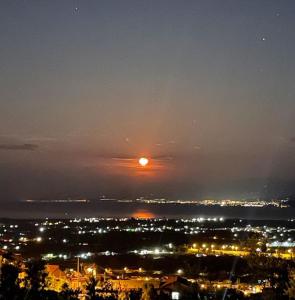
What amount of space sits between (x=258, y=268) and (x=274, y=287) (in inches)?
180

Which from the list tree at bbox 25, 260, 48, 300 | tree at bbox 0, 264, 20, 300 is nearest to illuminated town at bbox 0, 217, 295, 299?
tree at bbox 25, 260, 48, 300

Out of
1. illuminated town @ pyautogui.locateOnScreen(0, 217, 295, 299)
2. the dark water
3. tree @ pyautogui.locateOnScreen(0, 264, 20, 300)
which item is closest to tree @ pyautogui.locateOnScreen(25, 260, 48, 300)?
tree @ pyautogui.locateOnScreen(0, 264, 20, 300)

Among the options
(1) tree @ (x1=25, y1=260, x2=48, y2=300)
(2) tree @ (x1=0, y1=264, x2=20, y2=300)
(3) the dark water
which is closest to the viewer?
(2) tree @ (x1=0, y1=264, x2=20, y2=300)

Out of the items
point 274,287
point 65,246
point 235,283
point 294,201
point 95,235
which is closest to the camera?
point 274,287

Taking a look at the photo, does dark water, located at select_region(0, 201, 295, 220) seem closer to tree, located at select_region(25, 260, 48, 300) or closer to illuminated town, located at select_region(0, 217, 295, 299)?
illuminated town, located at select_region(0, 217, 295, 299)

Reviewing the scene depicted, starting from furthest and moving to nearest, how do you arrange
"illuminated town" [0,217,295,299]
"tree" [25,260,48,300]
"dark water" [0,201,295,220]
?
"dark water" [0,201,295,220] < "illuminated town" [0,217,295,299] < "tree" [25,260,48,300]

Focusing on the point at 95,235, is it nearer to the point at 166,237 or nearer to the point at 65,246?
the point at 166,237

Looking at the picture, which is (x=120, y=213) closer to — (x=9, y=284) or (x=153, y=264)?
(x=153, y=264)

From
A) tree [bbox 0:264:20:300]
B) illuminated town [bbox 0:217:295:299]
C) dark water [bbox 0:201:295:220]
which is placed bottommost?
tree [bbox 0:264:20:300]

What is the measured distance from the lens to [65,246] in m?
44.0

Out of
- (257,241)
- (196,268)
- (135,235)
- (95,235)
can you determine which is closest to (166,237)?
(135,235)

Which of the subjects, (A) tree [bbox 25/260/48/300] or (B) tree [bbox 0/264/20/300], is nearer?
(B) tree [bbox 0/264/20/300]

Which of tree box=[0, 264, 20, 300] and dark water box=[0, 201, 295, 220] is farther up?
dark water box=[0, 201, 295, 220]

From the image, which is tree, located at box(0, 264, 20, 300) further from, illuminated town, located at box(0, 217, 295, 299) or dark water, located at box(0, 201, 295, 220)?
dark water, located at box(0, 201, 295, 220)
